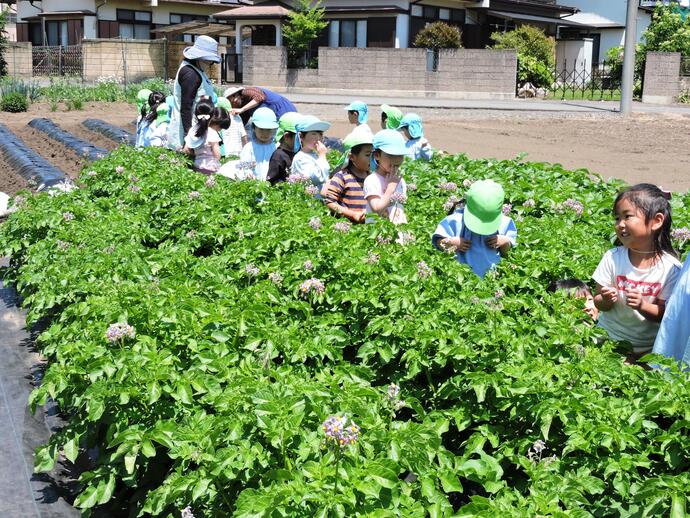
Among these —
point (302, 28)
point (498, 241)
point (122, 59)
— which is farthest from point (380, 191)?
point (302, 28)

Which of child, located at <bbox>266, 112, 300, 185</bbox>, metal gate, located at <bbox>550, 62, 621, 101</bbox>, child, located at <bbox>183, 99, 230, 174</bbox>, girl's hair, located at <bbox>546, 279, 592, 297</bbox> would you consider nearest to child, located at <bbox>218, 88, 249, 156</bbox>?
child, located at <bbox>183, 99, 230, 174</bbox>

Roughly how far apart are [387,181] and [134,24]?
135 feet

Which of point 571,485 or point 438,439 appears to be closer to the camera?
point 571,485

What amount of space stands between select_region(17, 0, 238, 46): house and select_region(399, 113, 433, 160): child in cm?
3666

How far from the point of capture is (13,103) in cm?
2516

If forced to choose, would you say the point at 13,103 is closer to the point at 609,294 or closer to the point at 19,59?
the point at 19,59

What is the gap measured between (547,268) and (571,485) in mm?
2321

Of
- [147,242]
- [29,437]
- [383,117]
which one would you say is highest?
[383,117]

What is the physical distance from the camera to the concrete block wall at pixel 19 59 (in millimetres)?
37281

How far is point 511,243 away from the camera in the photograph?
5586mm

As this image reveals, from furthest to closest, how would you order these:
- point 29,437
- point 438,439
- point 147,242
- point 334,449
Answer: point 147,242 < point 29,437 < point 438,439 < point 334,449

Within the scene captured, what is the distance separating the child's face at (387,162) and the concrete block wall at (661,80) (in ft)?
88.1

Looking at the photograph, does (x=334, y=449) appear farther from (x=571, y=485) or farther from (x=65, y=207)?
(x=65, y=207)

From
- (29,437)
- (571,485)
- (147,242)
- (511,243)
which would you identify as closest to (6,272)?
(147,242)
